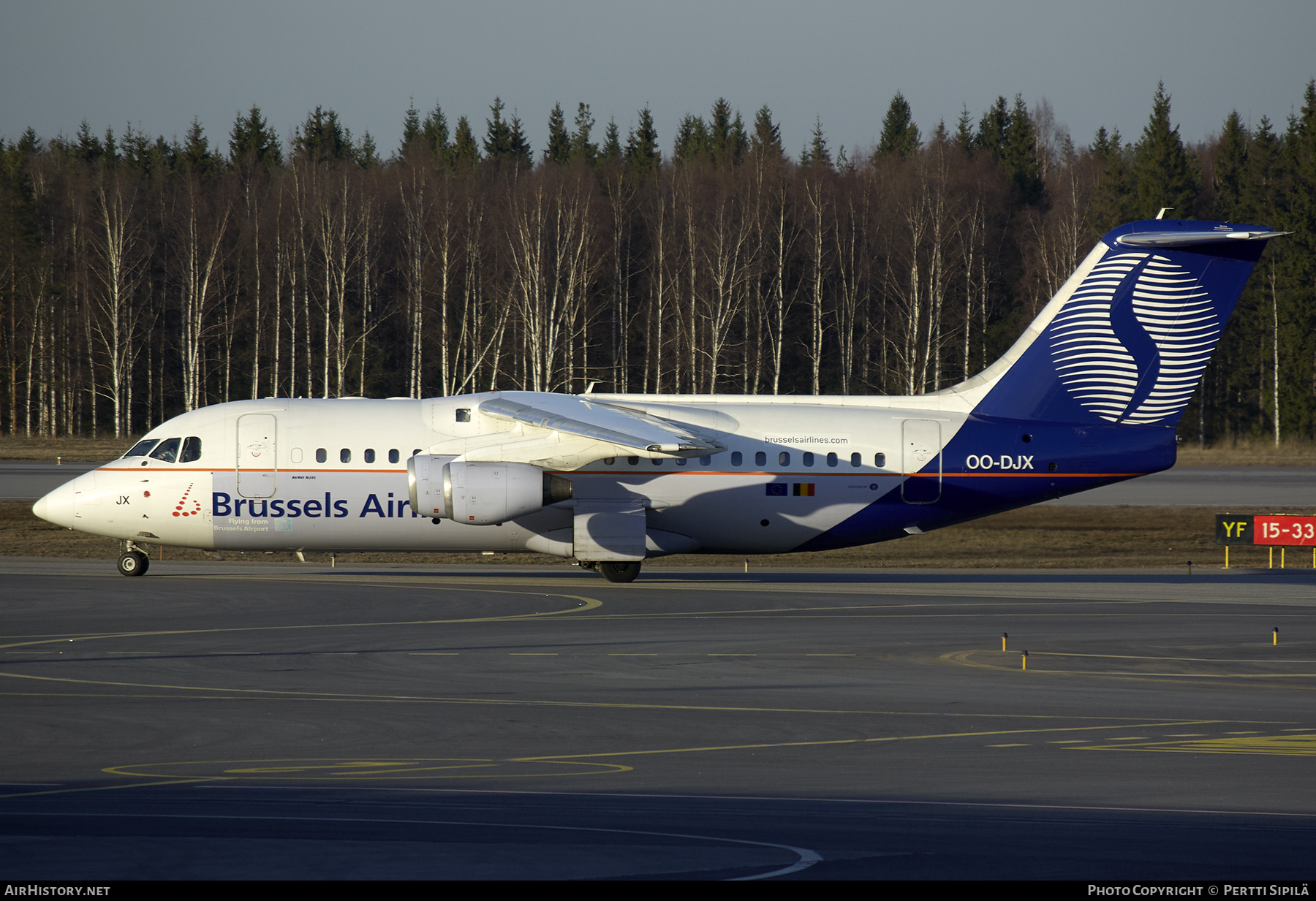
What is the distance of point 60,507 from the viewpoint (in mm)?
26703

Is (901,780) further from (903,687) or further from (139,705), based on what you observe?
(139,705)

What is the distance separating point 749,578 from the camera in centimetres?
2828

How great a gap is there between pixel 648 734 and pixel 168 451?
17650 mm

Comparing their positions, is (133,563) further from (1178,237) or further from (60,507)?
(1178,237)

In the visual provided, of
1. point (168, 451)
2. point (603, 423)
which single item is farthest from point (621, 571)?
point (168, 451)

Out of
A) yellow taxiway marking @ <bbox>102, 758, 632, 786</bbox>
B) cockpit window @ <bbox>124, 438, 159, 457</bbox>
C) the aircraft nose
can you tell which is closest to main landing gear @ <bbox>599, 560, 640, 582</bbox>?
cockpit window @ <bbox>124, 438, 159, 457</bbox>

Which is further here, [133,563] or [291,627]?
[133,563]

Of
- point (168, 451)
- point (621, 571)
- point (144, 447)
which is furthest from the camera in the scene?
point (144, 447)

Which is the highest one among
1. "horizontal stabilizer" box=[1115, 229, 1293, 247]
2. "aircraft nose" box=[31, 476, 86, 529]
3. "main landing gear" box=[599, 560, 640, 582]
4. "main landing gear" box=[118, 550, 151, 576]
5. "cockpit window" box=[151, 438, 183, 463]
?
"horizontal stabilizer" box=[1115, 229, 1293, 247]

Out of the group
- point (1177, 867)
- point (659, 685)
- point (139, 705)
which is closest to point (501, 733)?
point (659, 685)

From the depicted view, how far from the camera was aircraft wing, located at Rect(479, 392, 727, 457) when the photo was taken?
79.3ft

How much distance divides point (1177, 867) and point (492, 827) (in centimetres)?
445

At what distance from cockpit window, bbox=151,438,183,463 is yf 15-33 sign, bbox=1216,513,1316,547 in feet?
81.9

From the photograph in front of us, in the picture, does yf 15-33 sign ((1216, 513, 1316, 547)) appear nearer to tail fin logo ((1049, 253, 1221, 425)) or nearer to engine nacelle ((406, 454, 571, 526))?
tail fin logo ((1049, 253, 1221, 425))
